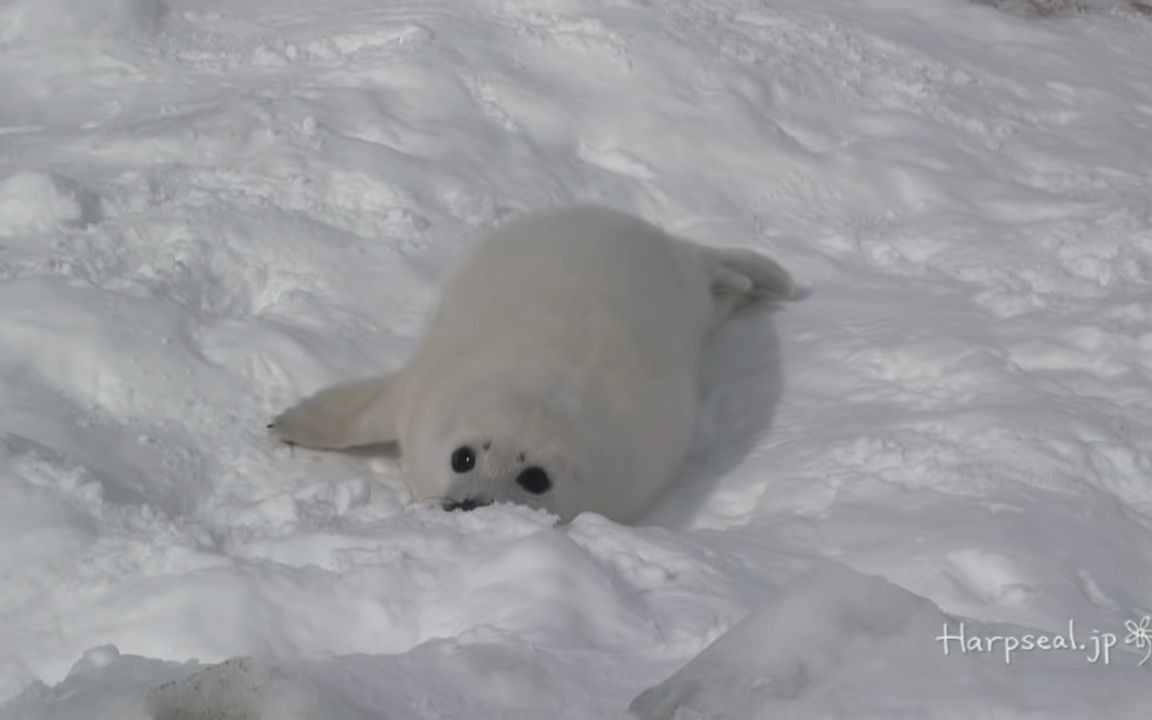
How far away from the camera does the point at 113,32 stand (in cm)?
481

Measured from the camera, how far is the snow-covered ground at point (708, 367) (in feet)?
5.80

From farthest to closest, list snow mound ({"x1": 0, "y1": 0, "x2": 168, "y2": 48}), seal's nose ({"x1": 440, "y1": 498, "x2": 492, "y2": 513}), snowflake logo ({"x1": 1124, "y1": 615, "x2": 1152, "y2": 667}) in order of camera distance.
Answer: snow mound ({"x1": 0, "y1": 0, "x2": 168, "y2": 48}), seal's nose ({"x1": 440, "y1": 498, "x2": 492, "y2": 513}), snowflake logo ({"x1": 1124, "y1": 615, "x2": 1152, "y2": 667})

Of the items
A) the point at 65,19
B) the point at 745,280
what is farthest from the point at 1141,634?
the point at 65,19

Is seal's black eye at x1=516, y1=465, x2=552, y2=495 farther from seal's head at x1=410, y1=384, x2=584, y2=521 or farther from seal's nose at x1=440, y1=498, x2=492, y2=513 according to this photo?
seal's nose at x1=440, y1=498, x2=492, y2=513

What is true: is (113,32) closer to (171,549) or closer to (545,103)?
(545,103)

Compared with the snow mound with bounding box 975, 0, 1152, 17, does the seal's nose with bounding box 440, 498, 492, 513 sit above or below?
below

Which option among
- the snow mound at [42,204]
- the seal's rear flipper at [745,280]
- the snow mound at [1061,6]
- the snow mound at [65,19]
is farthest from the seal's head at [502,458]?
the snow mound at [1061,6]

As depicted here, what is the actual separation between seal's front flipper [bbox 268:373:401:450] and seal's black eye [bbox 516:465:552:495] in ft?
1.50

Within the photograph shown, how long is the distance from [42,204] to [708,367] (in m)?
1.85

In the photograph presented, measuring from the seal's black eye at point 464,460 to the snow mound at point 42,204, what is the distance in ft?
4.48

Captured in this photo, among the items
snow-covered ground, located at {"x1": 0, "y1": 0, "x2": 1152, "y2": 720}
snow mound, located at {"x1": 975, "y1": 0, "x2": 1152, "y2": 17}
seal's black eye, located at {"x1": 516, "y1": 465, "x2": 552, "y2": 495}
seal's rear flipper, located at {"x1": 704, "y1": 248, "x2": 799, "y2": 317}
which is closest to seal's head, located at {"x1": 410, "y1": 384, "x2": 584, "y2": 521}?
seal's black eye, located at {"x1": 516, "y1": 465, "x2": 552, "y2": 495}

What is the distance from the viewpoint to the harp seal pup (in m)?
2.97

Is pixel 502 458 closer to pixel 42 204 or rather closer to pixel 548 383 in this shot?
pixel 548 383

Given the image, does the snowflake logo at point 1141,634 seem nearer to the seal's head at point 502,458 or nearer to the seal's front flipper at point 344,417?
the seal's head at point 502,458
